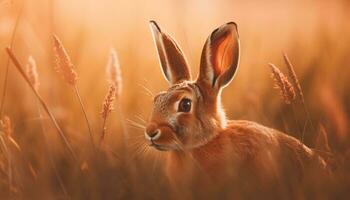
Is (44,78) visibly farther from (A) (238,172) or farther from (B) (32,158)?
(A) (238,172)

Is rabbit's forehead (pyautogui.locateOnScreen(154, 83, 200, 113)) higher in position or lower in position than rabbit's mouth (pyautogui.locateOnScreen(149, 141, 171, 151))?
higher

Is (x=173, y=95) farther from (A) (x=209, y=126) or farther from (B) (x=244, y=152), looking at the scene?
(B) (x=244, y=152)

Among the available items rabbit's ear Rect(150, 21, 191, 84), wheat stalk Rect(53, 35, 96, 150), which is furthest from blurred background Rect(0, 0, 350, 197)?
wheat stalk Rect(53, 35, 96, 150)

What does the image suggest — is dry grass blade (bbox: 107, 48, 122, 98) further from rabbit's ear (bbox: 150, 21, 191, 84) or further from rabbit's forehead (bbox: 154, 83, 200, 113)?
rabbit's ear (bbox: 150, 21, 191, 84)

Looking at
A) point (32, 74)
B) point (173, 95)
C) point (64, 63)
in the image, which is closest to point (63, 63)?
point (64, 63)

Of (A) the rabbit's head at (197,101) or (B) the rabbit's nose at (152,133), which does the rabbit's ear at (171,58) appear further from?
(B) the rabbit's nose at (152,133)

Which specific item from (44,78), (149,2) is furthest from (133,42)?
(44,78)
